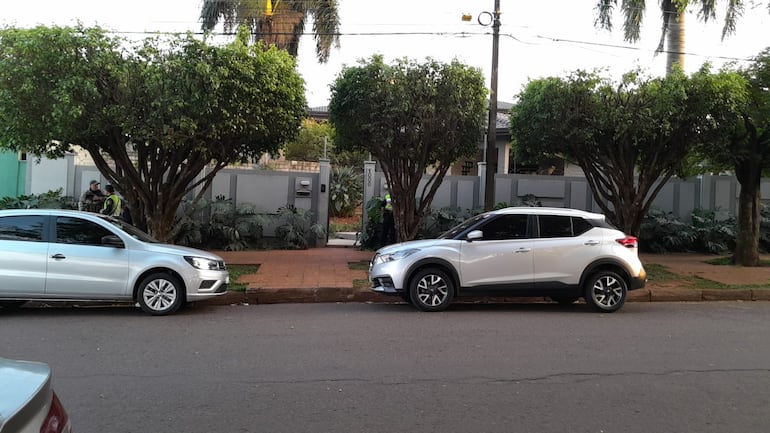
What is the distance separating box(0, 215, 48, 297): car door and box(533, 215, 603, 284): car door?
23.0 feet

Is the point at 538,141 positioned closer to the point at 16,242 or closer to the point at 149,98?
the point at 149,98

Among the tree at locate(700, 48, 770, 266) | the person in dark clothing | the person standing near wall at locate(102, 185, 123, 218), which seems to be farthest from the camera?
the person in dark clothing

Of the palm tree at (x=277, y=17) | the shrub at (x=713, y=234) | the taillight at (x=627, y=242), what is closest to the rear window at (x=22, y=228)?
the taillight at (x=627, y=242)

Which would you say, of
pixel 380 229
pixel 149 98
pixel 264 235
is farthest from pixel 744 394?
pixel 264 235

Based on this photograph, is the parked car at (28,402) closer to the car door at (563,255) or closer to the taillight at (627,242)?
the car door at (563,255)

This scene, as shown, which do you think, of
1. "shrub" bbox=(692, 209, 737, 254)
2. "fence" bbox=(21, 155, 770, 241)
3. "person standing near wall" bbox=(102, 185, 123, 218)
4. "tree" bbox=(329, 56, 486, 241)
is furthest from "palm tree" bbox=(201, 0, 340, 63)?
"shrub" bbox=(692, 209, 737, 254)

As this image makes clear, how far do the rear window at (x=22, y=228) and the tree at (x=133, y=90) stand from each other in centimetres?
198

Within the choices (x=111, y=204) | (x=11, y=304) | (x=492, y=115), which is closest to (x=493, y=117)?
(x=492, y=115)

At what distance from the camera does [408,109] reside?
1098cm

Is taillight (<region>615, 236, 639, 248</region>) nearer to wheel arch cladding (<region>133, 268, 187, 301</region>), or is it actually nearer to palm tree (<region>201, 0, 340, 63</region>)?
wheel arch cladding (<region>133, 268, 187, 301</region>)

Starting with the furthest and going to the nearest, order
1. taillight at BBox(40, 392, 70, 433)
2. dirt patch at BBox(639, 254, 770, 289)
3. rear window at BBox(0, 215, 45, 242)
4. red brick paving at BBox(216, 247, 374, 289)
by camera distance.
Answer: dirt patch at BBox(639, 254, 770, 289) < red brick paving at BBox(216, 247, 374, 289) < rear window at BBox(0, 215, 45, 242) < taillight at BBox(40, 392, 70, 433)

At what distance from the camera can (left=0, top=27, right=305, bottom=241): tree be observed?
30.9 feet

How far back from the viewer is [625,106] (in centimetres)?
1150

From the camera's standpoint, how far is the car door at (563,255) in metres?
8.57
